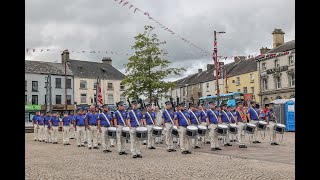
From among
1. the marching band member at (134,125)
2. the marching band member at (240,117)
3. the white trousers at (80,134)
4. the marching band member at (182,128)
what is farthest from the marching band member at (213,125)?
the white trousers at (80,134)

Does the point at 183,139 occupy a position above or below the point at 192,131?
below

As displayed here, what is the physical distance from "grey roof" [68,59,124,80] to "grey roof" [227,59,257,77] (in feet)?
63.0

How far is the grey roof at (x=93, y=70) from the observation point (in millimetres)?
62225

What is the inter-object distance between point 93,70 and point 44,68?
864 cm

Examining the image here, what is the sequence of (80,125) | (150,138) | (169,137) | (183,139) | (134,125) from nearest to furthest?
(134,125) < (183,139) < (169,137) < (150,138) < (80,125)

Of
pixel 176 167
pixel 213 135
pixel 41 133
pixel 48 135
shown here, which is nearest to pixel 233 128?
pixel 213 135

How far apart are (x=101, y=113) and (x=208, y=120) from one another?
4382mm

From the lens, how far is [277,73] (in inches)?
2037

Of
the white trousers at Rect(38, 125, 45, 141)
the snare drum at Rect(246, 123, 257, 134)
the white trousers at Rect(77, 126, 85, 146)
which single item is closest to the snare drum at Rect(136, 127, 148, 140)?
the snare drum at Rect(246, 123, 257, 134)

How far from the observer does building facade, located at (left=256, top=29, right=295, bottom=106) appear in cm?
4975

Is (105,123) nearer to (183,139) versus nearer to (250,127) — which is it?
(183,139)

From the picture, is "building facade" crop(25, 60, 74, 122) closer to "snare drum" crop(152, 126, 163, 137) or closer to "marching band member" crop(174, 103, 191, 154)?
"snare drum" crop(152, 126, 163, 137)

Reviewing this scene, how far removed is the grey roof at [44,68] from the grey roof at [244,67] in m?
26.8
